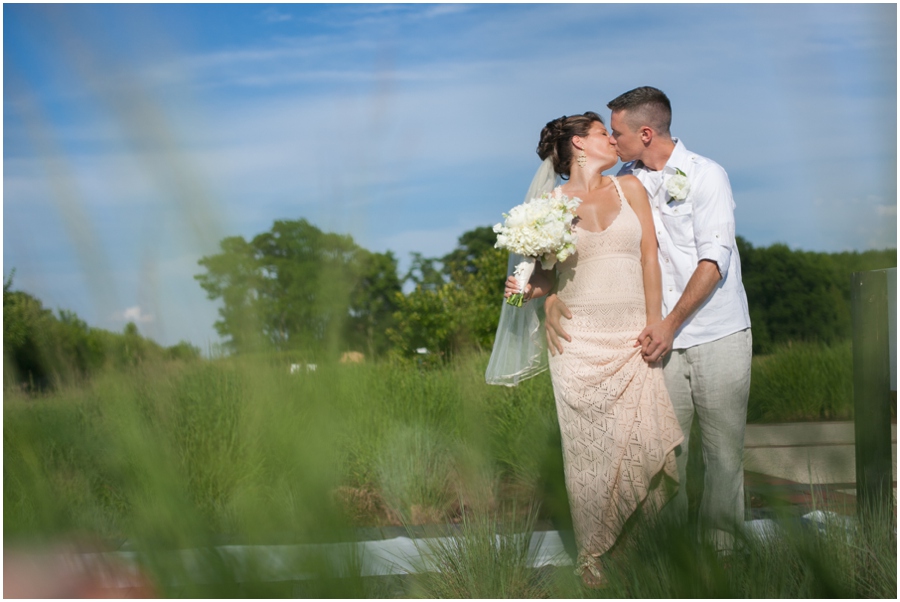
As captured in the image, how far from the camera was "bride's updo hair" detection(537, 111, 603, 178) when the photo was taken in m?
3.13

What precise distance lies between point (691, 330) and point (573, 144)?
916 millimetres

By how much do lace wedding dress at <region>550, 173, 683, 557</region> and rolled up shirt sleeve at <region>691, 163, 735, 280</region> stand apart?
25 centimetres

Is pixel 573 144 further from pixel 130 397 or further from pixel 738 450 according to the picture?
pixel 130 397

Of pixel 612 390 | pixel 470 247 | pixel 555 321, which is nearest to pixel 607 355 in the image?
pixel 612 390

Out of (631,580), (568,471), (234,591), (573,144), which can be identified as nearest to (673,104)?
(573,144)

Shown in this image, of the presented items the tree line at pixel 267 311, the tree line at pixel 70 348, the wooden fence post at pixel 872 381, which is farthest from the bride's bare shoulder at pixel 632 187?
the tree line at pixel 70 348

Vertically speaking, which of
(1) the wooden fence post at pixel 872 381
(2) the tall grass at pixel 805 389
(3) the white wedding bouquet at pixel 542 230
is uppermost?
(3) the white wedding bouquet at pixel 542 230

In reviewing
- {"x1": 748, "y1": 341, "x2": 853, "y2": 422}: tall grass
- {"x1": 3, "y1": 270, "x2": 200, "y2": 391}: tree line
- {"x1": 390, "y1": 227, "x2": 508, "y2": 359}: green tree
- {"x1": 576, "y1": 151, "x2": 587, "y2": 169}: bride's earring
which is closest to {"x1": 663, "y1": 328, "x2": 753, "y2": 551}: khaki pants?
{"x1": 576, "y1": 151, "x2": 587, "y2": 169}: bride's earring

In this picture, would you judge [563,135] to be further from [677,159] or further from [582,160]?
[677,159]

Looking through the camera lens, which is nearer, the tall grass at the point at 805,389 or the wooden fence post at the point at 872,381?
the wooden fence post at the point at 872,381

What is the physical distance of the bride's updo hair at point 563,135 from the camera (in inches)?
123

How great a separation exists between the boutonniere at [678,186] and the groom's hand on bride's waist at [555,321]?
0.63 m

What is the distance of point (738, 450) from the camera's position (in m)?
2.86

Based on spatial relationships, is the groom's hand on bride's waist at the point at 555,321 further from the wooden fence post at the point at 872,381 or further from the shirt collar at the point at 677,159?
the wooden fence post at the point at 872,381
